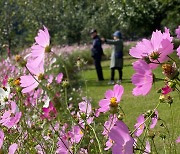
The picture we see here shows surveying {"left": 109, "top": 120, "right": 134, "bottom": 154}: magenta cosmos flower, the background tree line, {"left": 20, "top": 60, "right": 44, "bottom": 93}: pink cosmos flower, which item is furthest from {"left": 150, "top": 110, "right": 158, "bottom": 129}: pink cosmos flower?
the background tree line

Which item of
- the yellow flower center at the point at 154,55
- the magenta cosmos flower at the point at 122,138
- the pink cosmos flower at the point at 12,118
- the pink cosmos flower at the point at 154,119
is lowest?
the pink cosmos flower at the point at 154,119

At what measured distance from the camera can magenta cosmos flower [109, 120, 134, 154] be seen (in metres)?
0.82

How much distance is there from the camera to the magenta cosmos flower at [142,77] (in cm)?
89

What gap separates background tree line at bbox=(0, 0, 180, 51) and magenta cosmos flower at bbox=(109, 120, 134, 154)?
2160 centimetres

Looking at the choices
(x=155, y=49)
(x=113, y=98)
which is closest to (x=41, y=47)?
(x=113, y=98)

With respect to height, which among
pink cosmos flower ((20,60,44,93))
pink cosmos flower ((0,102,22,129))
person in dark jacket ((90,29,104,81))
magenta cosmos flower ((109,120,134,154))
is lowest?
person in dark jacket ((90,29,104,81))

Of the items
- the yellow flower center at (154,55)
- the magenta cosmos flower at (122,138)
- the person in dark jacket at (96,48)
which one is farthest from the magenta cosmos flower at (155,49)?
the person in dark jacket at (96,48)

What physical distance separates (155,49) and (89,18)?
33898 mm

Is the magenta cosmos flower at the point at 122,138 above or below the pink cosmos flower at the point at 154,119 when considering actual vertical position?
above

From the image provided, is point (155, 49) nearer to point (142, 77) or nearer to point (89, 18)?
point (142, 77)

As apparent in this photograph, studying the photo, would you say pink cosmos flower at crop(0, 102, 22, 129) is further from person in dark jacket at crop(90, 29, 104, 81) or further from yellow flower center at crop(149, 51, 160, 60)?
person in dark jacket at crop(90, 29, 104, 81)

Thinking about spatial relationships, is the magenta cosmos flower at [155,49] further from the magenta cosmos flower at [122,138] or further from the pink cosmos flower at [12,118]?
the pink cosmos flower at [12,118]

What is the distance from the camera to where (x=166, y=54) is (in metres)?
0.90

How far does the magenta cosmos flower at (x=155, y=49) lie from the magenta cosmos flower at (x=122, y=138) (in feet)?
0.49
